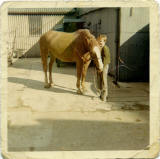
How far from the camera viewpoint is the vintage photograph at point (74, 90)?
3842 millimetres

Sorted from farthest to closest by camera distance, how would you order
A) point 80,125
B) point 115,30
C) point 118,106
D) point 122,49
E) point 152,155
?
point 115,30 < point 122,49 < point 118,106 < point 80,125 < point 152,155

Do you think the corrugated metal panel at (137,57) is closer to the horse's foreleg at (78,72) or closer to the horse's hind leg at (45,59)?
the horse's foreleg at (78,72)

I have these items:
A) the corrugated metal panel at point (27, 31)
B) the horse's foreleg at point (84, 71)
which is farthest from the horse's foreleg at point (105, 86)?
the corrugated metal panel at point (27, 31)

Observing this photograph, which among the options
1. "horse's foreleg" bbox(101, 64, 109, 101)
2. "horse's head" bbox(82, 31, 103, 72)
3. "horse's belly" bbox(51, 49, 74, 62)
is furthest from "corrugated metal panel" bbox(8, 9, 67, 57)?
"horse's foreleg" bbox(101, 64, 109, 101)

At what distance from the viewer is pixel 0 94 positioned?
374cm

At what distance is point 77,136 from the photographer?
3.90 metres

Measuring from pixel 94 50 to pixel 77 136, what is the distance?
1540 mm

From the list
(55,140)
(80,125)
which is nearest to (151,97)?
(80,125)

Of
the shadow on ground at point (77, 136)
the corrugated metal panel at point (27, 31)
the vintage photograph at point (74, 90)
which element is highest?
the corrugated metal panel at point (27, 31)

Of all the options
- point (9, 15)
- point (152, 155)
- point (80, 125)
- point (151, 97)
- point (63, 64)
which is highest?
point (9, 15)

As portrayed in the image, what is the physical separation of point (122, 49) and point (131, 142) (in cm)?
195

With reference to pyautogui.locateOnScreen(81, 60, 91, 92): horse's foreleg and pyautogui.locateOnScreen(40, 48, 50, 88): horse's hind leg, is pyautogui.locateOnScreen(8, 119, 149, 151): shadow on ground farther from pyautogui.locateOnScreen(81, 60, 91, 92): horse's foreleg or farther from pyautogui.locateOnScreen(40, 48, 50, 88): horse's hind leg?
pyautogui.locateOnScreen(40, 48, 50, 88): horse's hind leg

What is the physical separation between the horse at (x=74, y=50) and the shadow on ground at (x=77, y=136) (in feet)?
2.55

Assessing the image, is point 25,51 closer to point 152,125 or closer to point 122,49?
point 122,49
